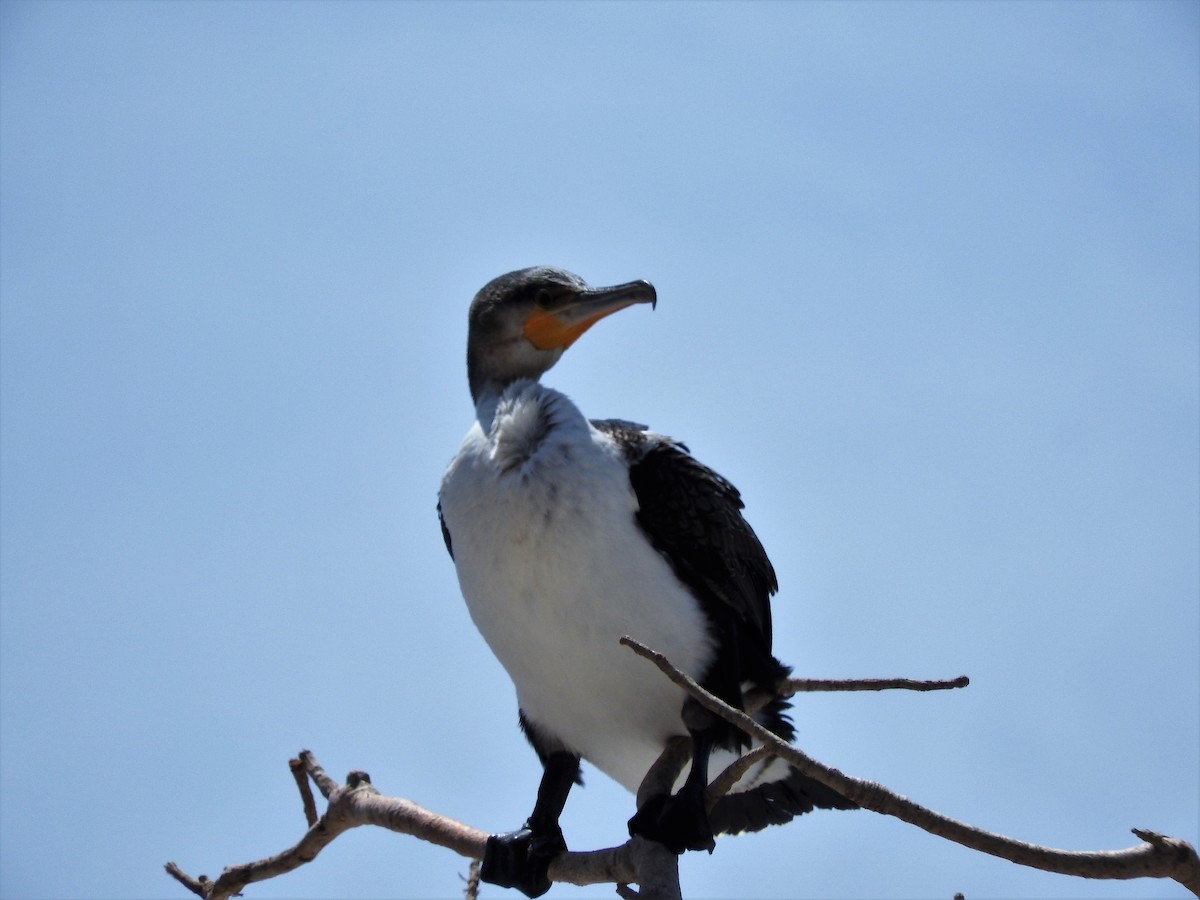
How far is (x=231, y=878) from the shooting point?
4859 millimetres

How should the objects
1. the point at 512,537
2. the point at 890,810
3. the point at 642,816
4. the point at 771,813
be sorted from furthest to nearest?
the point at 771,813 → the point at 512,537 → the point at 642,816 → the point at 890,810

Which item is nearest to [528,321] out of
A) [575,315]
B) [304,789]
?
[575,315]

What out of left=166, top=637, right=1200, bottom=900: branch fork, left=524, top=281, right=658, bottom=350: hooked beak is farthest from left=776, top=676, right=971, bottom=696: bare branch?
left=524, top=281, right=658, bottom=350: hooked beak

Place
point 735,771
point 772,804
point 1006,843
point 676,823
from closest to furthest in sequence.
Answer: point 1006,843, point 735,771, point 676,823, point 772,804

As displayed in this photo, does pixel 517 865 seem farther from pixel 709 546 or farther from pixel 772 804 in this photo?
pixel 709 546

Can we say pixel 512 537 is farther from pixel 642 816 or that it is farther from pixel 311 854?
pixel 311 854

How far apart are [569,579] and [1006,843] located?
181 centimetres

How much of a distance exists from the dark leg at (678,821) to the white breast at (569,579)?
0.47 m

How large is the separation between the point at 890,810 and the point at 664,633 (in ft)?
4.54

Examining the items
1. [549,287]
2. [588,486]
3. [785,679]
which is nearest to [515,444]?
[588,486]

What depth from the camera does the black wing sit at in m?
5.03

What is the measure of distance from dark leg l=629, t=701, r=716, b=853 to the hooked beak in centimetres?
199

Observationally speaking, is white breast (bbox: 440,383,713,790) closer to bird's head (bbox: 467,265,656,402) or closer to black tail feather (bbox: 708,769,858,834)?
bird's head (bbox: 467,265,656,402)

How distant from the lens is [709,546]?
5086mm
